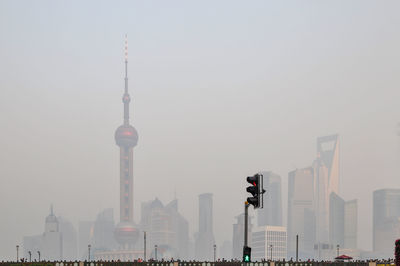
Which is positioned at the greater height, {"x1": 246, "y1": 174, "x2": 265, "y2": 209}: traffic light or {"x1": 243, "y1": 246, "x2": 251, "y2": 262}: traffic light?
{"x1": 246, "y1": 174, "x2": 265, "y2": 209}: traffic light

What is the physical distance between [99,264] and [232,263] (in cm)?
1220

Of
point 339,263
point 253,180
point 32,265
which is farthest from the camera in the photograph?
point 339,263

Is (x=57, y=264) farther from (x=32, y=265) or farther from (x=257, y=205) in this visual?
(x=257, y=205)

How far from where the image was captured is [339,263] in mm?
68562

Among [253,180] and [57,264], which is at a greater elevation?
[253,180]

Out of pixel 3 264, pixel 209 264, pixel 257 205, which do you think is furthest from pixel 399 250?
pixel 3 264

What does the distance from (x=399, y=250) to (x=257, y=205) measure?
912cm

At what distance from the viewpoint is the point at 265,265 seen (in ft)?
224

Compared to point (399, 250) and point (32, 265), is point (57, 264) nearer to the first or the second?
point (32, 265)

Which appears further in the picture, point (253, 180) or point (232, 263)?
point (232, 263)

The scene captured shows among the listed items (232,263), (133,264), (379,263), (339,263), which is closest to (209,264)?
(232,263)

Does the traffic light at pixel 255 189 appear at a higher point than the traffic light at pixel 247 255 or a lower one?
higher

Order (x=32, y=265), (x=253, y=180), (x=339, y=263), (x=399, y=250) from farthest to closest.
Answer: (x=339, y=263)
(x=32, y=265)
(x=399, y=250)
(x=253, y=180)

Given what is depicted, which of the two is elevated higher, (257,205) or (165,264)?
(257,205)
